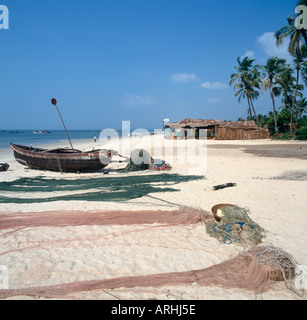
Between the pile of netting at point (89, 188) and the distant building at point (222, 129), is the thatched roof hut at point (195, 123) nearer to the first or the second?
the distant building at point (222, 129)

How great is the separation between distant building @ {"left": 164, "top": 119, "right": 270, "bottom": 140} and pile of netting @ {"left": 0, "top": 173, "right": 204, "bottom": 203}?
21024mm

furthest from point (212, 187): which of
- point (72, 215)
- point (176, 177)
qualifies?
point (72, 215)

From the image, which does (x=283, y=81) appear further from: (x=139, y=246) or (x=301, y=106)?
(x=139, y=246)

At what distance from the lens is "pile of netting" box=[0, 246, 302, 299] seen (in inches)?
100

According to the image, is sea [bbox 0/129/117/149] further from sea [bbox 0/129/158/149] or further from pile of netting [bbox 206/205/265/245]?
pile of netting [bbox 206/205/265/245]

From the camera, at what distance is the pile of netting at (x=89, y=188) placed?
20.1 feet

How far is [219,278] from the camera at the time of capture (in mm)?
2797

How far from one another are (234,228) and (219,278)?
4.31 ft

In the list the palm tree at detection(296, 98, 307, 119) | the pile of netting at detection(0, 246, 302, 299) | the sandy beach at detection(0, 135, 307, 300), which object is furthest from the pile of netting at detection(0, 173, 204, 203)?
the palm tree at detection(296, 98, 307, 119)

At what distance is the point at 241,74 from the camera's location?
32.9 metres

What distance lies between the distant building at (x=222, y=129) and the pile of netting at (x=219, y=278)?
26340 mm

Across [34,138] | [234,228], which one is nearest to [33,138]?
[34,138]
